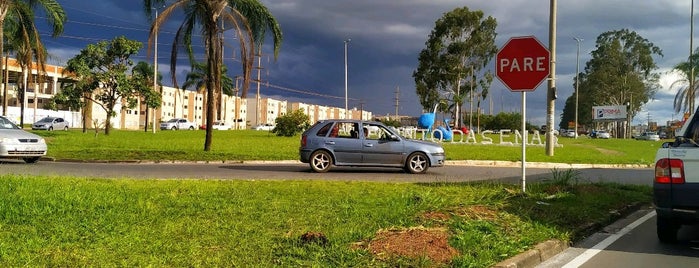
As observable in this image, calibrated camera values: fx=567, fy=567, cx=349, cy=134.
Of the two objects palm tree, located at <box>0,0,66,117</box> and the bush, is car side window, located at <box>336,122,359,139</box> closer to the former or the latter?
palm tree, located at <box>0,0,66,117</box>

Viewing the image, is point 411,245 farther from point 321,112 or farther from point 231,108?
point 321,112

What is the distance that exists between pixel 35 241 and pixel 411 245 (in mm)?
3646

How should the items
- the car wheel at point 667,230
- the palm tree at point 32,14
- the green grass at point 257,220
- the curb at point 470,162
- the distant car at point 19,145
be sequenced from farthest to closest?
the palm tree at point 32,14
the curb at point 470,162
the distant car at point 19,145
the car wheel at point 667,230
the green grass at point 257,220

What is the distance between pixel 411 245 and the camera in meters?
5.77

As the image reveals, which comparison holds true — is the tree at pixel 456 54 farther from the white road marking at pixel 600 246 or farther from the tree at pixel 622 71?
the white road marking at pixel 600 246

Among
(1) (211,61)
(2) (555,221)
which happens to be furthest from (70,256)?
(1) (211,61)

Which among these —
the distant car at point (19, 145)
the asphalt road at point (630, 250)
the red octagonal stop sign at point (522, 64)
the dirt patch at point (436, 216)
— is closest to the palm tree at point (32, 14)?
the distant car at point (19, 145)

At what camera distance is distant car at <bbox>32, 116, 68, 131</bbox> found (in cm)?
5419

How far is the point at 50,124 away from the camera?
A: 54.9 metres

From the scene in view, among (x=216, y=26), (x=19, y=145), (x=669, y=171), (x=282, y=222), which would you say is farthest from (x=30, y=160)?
(x=669, y=171)

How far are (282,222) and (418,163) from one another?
9.47m

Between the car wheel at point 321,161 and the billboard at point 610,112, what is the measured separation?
2815 inches

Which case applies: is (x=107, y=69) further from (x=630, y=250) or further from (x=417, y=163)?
(x=630, y=250)

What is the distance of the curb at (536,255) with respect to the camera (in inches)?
217
